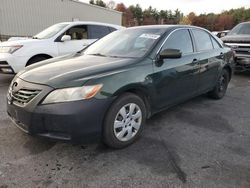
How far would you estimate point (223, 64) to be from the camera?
4867 millimetres

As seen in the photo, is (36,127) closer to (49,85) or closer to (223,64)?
(49,85)

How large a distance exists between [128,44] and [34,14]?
48.4 feet

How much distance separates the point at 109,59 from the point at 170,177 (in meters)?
1.71

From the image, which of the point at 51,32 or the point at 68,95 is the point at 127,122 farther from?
the point at 51,32

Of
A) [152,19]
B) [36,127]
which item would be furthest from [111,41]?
[152,19]

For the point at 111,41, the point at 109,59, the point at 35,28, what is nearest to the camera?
Answer: the point at 109,59

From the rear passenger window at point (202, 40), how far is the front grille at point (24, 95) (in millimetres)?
2918

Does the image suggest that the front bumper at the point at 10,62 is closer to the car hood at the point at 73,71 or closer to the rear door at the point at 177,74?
the car hood at the point at 73,71

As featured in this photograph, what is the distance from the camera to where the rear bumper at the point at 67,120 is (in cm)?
235

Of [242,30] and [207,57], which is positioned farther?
[242,30]

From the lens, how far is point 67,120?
7.70 feet

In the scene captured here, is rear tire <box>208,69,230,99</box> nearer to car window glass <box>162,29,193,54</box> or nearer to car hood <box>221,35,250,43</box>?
car window glass <box>162,29,193,54</box>

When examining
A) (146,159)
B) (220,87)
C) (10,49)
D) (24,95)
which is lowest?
(146,159)

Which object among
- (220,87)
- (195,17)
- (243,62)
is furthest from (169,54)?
(195,17)
